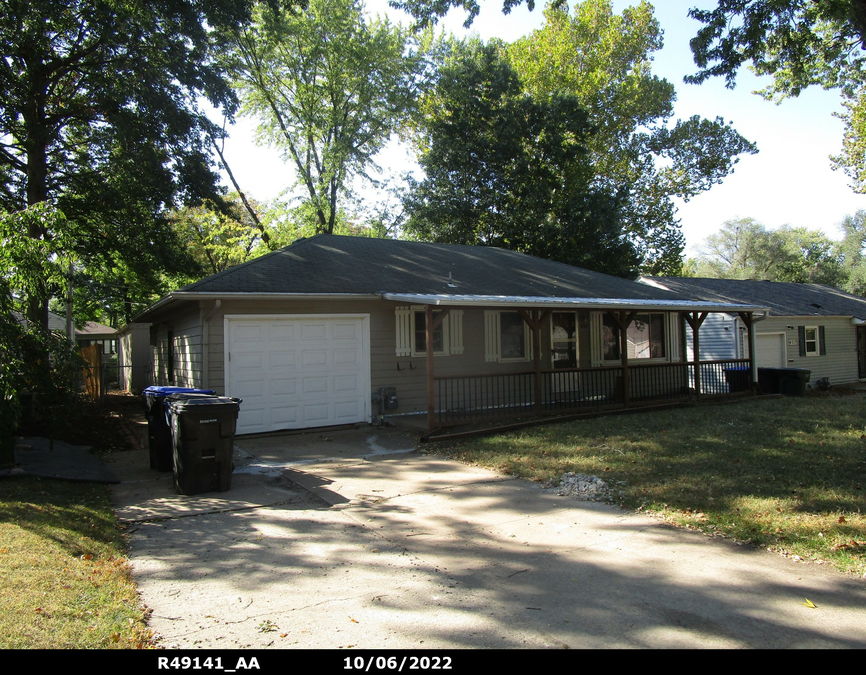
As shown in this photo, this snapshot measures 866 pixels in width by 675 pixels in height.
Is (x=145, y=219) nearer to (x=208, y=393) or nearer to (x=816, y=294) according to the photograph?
(x=208, y=393)

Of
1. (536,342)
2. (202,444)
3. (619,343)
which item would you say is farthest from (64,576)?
(619,343)

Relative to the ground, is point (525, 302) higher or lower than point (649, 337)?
higher

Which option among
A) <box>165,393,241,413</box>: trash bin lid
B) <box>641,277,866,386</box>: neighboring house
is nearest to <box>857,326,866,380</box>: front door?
<box>641,277,866,386</box>: neighboring house

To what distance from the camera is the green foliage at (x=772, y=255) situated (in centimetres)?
4525

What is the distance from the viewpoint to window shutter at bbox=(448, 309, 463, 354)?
12852 mm


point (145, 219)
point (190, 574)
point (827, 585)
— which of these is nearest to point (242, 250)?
point (145, 219)

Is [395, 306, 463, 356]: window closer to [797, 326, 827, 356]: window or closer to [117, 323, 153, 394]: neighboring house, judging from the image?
[117, 323, 153, 394]: neighboring house

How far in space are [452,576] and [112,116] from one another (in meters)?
14.8

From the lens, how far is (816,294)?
85.1 feet

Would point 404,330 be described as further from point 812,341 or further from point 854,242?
point 854,242

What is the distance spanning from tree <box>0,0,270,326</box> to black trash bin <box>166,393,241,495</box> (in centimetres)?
930

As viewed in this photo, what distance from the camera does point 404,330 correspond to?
475 inches

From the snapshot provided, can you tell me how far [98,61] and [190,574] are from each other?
15252mm

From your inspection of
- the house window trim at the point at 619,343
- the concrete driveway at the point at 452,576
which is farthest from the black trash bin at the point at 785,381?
the concrete driveway at the point at 452,576
